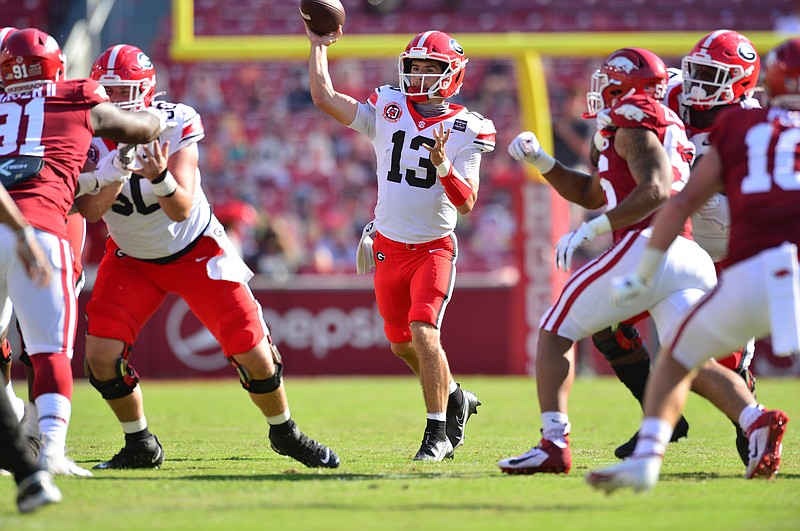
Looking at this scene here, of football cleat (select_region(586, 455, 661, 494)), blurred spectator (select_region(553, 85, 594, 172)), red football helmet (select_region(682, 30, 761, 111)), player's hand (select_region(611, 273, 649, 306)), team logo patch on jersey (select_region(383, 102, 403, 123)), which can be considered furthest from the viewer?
blurred spectator (select_region(553, 85, 594, 172))

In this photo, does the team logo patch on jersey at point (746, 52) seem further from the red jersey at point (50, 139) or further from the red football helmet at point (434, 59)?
the red jersey at point (50, 139)

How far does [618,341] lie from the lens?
5.81 m

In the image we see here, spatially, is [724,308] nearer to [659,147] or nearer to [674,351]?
[674,351]

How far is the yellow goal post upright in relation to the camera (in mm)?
A: 11141

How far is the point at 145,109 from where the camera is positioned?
5.25 meters

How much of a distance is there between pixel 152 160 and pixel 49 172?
1.52 ft

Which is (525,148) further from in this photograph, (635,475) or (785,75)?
(635,475)

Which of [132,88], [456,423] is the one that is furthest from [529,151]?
[132,88]

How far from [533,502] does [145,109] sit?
2590 millimetres

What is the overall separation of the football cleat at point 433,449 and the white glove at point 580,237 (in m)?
1.36

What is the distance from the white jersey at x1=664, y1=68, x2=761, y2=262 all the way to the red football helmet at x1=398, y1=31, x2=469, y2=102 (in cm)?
113

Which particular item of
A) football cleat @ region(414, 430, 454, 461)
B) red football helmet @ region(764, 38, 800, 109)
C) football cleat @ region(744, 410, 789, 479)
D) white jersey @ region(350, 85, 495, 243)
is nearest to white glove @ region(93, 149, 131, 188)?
white jersey @ region(350, 85, 495, 243)

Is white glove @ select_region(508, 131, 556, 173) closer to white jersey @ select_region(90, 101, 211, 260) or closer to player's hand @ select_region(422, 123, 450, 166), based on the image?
player's hand @ select_region(422, 123, 450, 166)

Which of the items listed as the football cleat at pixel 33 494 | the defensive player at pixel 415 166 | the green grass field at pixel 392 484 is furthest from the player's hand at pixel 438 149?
the football cleat at pixel 33 494
